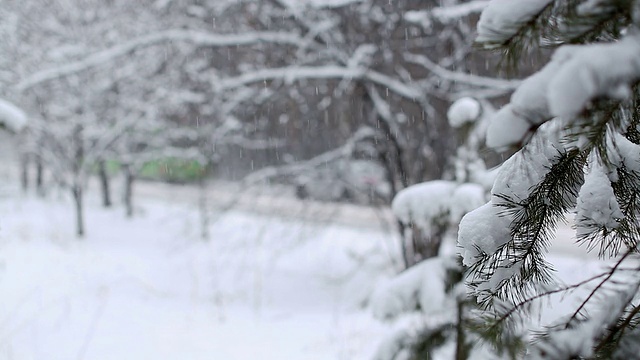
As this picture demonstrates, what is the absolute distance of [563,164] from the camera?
99cm

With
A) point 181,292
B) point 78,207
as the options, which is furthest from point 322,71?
point 78,207

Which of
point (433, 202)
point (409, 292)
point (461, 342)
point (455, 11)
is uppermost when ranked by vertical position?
point (455, 11)

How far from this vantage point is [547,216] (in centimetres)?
99

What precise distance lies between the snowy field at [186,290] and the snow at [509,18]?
11.4 ft

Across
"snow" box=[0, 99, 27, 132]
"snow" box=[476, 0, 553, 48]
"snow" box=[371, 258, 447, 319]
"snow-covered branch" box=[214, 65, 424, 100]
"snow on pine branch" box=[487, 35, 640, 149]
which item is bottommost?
"snow" box=[371, 258, 447, 319]

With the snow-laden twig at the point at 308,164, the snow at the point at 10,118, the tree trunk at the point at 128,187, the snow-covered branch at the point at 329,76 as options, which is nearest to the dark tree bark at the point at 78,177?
the tree trunk at the point at 128,187

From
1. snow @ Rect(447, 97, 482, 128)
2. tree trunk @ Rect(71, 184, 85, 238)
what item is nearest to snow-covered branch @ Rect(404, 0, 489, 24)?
snow @ Rect(447, 97, 482, 128)

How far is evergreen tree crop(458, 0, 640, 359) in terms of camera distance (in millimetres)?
633

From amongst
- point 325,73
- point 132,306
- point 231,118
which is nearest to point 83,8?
point 231,118

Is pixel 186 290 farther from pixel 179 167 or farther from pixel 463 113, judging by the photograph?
pixel 179 167

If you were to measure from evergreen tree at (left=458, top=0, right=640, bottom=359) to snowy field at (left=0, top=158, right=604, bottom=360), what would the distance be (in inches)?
124

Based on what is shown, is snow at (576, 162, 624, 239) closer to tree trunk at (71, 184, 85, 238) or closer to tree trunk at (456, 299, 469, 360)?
tree trunk at (456, 299, 469, 360)

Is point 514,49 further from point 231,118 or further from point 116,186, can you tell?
point 116,186

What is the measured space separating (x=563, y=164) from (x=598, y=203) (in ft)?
0.31
